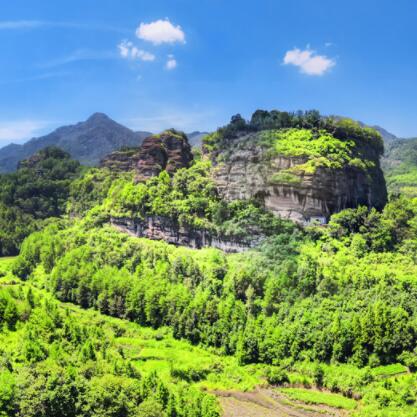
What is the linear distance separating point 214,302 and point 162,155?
3143 centimetres

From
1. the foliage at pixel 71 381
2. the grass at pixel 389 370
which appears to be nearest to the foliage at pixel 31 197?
the foliage at pixel 71 381

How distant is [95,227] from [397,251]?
4279 cm

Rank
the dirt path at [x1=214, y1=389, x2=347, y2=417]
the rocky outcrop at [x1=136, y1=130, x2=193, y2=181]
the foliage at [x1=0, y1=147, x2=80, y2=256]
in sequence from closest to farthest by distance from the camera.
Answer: the dirt path at [x1=214, y1=389, x2=347, y2=417] < the rocky outcrop at [x1=136, y1=130, x2=193, y2=181] < the foliage at [x1=0, y1=147, x2=80, y2=256]

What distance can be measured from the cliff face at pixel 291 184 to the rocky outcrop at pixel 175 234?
6215 mm

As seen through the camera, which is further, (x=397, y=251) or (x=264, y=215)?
(x=264, y=215)

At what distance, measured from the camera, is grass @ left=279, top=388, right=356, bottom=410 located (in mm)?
37844

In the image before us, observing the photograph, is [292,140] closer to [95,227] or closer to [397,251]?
[397,251]

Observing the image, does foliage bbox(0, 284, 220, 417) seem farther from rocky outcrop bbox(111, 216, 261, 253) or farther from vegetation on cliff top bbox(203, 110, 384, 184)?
vegetation on cliff top bbox(203, 110, 384, 184)

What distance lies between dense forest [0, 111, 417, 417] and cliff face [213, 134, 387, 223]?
4.36 feet

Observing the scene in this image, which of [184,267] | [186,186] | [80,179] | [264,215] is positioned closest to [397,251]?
[264,215]

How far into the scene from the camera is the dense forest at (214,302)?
107 ft

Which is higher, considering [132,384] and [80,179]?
[80,179]

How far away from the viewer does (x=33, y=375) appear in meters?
29.9

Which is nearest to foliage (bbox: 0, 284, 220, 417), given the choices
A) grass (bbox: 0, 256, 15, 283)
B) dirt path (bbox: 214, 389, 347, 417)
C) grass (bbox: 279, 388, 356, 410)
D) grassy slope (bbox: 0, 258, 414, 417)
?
grassy slope (bbox: 0, 258, 414, 417)
